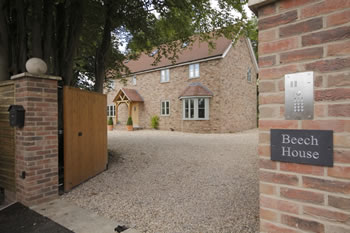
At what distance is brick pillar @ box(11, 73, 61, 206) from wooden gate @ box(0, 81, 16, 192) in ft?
0.69

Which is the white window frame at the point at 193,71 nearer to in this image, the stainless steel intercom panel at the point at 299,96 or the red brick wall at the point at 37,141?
the red brick wall at the point at 37,141

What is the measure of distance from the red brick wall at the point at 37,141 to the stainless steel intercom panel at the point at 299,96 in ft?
12.1

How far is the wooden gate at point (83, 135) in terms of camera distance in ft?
13.1

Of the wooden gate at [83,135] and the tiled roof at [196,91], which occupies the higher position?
the tiled roof at [196,91]

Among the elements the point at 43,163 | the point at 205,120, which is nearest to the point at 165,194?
the point at 43,163

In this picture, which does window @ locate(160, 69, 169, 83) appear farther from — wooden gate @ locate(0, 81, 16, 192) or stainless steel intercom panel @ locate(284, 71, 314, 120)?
stainless steel intercom panel @ locate(284, 71, 314, 120)

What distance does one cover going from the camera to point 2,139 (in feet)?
12.7

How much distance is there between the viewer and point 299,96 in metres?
1.34

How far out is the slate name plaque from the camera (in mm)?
1258

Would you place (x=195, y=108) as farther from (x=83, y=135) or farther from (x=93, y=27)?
(x=83, y=135)

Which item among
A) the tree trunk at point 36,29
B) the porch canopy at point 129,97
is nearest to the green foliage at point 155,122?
the porch canopy at point 129,97

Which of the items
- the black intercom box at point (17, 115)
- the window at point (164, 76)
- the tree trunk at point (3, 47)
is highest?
the window at point (164, 76)

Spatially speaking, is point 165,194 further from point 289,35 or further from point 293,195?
point 289,35

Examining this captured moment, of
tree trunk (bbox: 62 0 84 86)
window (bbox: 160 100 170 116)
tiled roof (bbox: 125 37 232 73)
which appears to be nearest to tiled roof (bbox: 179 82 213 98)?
window (bbox: 160 100 170 116)
